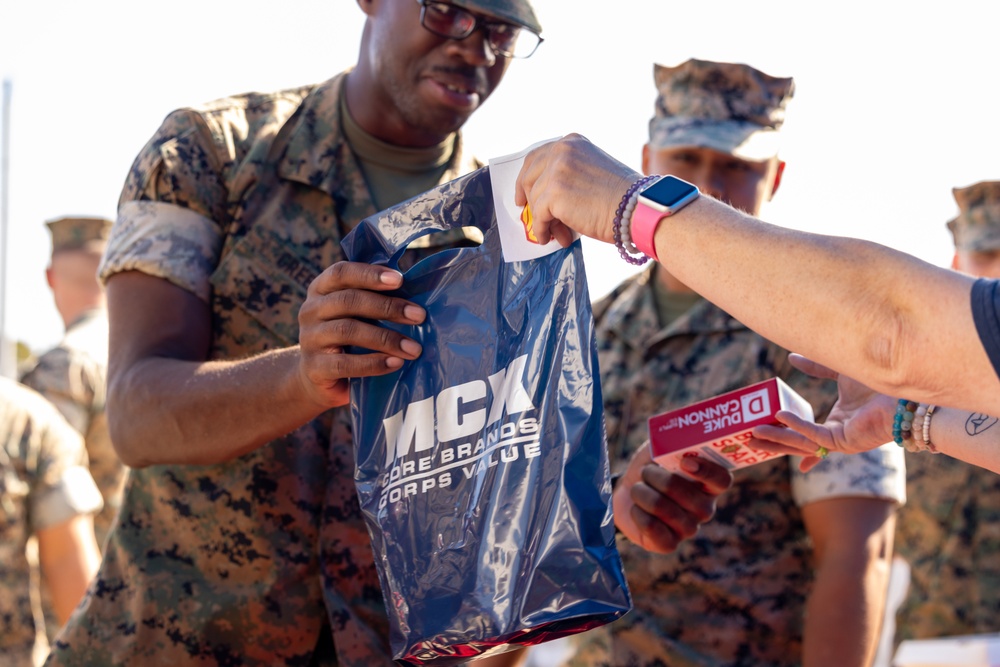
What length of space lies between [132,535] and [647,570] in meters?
1.61

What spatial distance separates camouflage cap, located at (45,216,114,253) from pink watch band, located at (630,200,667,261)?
6038 mm

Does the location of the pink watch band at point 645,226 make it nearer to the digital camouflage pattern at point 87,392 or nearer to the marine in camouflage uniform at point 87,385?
the marine in camouflage uniform at point 87,385

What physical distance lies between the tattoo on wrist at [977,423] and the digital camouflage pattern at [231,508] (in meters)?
1.41

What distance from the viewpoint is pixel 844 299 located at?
1523 mm

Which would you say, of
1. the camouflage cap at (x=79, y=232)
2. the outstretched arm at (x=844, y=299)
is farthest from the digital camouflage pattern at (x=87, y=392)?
the outstretched arm at (x=844, y=299)

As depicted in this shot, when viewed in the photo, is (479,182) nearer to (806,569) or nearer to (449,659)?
(449,659)

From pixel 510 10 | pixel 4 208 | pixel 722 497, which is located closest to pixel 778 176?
pixel 722 497

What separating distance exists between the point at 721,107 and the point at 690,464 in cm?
187

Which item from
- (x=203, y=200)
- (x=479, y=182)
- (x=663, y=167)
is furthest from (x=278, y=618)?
(x=663, y=167)

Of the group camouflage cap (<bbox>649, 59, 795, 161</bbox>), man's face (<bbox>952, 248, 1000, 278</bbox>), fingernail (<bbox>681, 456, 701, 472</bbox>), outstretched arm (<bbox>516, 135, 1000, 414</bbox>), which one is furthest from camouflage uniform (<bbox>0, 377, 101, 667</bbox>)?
man's face (<bbox>952, 248, 1000, 278</bbox>)

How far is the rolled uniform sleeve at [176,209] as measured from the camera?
2.67 meters

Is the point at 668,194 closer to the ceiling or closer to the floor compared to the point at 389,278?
closer to the ceiling

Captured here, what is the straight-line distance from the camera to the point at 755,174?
400 cm

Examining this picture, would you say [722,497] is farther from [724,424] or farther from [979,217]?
[979,217]
